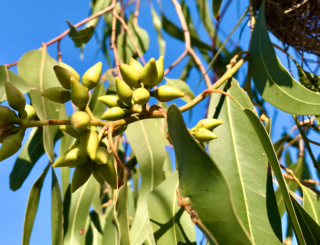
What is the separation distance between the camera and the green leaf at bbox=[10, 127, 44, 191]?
5.03 feet

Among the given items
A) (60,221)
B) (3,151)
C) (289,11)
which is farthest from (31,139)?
(289,11)

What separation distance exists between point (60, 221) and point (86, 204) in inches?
13.2

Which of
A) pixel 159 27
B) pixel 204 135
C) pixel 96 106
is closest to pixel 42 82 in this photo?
pixel 96 106

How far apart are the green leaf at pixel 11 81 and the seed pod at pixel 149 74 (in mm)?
597

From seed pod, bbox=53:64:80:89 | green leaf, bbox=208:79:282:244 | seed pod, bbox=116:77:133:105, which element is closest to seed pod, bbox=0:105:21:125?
seed pod, bbox=53:64:80:89

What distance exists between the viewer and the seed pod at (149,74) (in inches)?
29.7

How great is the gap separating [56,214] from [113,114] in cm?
58

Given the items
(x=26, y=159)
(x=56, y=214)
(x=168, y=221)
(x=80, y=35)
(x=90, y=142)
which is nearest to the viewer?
(x=90, y=142)

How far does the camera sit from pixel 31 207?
1.14 metres

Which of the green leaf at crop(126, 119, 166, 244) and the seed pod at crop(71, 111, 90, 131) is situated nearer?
the seed pod at crop(71, 111, 90, 131)

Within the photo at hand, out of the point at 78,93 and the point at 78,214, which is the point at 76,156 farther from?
the point at 78,214

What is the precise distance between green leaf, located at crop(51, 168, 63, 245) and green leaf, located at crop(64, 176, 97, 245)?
0.78 feet

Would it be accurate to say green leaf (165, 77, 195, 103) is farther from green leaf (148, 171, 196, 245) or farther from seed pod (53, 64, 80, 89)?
seed pod (53, 64, 80, 89)

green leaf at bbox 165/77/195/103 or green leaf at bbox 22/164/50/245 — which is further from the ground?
green leaf at bbox 165/77/195/103
